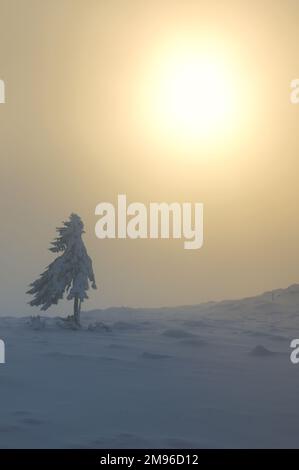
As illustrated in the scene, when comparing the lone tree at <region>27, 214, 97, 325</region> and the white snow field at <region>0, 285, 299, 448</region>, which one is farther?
the lone tree at <region>27, 214, 97, 325</region>

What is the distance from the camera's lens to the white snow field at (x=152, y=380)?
10.7 metres

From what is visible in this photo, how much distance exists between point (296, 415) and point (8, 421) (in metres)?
5.65

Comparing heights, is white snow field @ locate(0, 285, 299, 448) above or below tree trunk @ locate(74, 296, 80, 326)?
below

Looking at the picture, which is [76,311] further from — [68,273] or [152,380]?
[152,380]

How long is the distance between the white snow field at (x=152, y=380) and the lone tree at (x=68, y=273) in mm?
773

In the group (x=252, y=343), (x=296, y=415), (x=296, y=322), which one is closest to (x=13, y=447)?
(x=296, y=415)

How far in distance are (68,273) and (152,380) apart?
677 cm

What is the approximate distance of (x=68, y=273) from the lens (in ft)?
62.6

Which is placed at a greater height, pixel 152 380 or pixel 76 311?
pixel 76 311

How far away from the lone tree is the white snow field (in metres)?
0.77

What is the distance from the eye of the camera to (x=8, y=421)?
1074cm

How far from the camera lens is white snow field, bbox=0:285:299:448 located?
1066cm

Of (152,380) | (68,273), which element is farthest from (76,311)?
(152,380)
